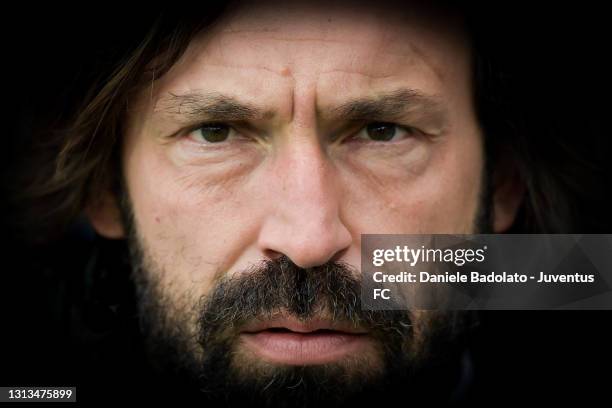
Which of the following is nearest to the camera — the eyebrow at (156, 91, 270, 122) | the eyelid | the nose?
the nose

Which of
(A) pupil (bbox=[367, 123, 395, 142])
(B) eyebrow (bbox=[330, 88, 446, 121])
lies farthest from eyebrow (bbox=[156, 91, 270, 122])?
(A) pupil (bbox=[367, 123, 395, 142])

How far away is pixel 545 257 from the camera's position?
2.35 metres

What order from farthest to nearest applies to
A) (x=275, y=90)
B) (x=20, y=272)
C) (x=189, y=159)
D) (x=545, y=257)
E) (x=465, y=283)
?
(x=20, y=272), (x=545, y=257), (x=465, y=283), (x=189, y=159), (x=275, y=90)

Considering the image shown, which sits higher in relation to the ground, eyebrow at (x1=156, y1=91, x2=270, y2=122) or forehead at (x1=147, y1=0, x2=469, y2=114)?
forehead at (x1=147, y1=0, x2=469, y2=114)

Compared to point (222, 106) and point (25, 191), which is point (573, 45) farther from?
point (25, 191)

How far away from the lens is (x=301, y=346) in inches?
70.6

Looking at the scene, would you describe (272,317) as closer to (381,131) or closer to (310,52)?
(381,131)

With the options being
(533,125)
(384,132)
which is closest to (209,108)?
(384,132)

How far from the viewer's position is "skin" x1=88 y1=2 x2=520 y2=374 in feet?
5.74

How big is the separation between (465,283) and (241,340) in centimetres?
72

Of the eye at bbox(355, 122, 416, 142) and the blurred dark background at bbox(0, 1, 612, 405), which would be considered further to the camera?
the blurred dark background at bbox(0, 1, 612, 405)

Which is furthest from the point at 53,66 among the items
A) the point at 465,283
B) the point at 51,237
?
the point at 465,283

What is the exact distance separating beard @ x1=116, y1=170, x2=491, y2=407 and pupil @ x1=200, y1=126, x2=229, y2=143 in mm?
406

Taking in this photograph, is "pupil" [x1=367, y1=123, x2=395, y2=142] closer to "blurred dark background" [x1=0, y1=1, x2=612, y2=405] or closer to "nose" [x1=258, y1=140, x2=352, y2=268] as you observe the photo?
"nose" [x1=258, y1=140, x2=352, y2=268]
